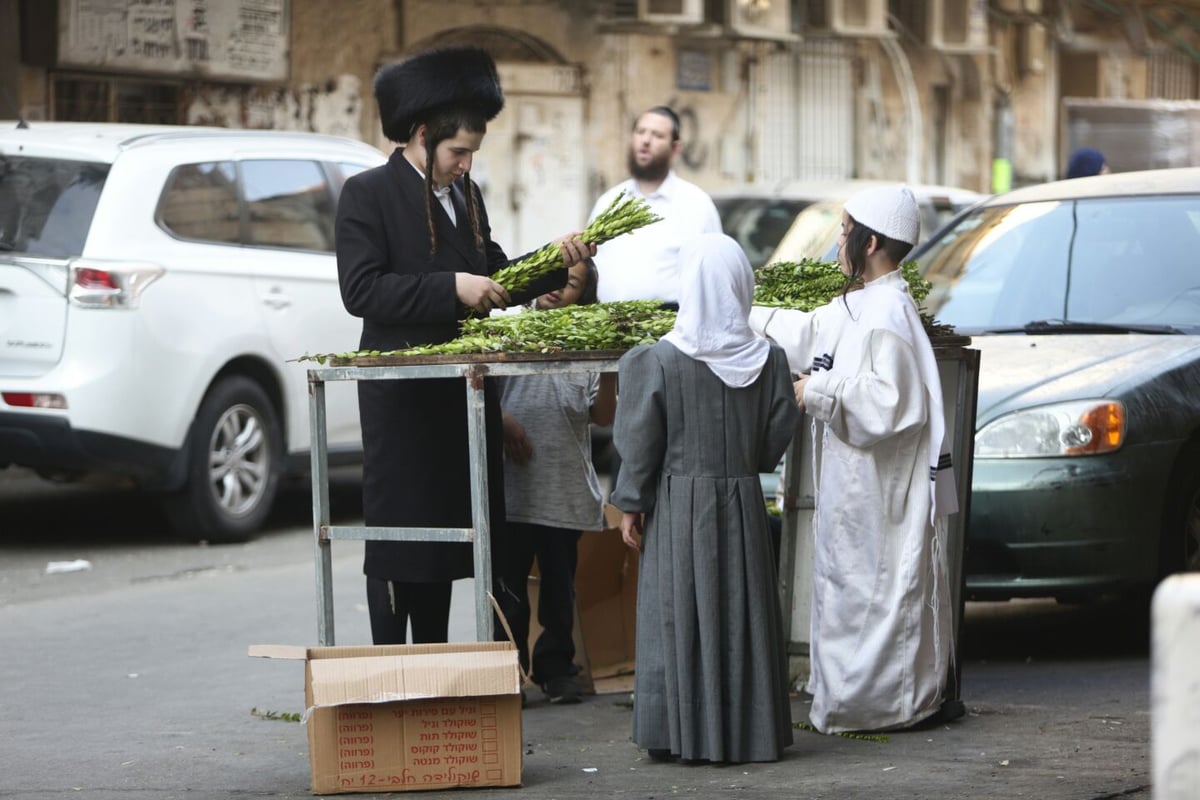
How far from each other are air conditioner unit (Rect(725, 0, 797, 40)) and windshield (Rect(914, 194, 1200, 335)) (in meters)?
12.2

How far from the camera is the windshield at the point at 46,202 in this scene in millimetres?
9680

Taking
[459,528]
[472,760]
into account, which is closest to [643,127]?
[459,528]

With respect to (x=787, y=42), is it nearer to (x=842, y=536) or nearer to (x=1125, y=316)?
(x=1125, y=316)

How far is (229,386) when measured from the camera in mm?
10320

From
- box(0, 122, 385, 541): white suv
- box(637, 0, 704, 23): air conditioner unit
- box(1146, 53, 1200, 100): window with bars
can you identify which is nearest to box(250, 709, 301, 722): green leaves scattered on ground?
box(0, 122, 385, 541): white suv

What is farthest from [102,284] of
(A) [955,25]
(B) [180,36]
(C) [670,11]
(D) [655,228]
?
(A) [955,25]

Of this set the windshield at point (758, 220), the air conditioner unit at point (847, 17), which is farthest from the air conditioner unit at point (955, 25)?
the windshield at point (758, 220)

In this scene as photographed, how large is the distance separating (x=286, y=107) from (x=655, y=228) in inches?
362

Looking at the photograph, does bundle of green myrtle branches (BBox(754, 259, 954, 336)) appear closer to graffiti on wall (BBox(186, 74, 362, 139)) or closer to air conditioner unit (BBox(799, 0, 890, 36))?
graffiti on wall (BBox(186, 74, 362, 139))

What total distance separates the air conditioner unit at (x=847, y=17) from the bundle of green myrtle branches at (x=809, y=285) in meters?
15.7

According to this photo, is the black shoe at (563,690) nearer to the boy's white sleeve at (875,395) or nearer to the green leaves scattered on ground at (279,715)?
the green leaves scattered on ground at (279,715)

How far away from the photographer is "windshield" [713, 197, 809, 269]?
44.5ft

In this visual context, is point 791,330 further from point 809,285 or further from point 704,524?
point 704,524

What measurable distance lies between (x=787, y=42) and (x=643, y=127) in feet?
44.6
